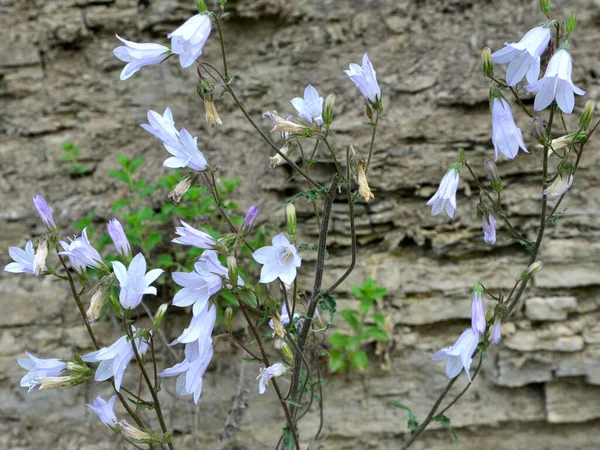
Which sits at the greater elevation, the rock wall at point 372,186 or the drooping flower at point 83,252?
the drooping flower at point 83,252

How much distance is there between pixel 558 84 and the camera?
181cm

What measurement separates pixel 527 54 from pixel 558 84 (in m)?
0.14

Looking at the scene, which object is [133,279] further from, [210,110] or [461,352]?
[461,352]

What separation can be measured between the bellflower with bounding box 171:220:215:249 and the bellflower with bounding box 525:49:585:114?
3.51 ft

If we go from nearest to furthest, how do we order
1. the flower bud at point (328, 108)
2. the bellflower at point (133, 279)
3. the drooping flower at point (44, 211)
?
1. the bellflower at point (133, 279)
2. the flower bud at point (328, 108)
3. the drooping flower at point (44, 211)

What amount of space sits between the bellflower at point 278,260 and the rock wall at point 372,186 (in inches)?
68.7

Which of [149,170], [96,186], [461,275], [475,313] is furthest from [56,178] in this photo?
[475,313]

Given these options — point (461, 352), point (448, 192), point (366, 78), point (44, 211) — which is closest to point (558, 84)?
point (448, 192)

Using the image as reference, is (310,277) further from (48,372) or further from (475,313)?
(48,372)

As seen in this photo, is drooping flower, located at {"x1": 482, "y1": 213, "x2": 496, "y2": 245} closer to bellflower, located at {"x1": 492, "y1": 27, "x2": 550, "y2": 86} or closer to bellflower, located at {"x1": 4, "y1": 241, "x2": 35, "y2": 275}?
bellflower, located at {"x1": 492, "y1": 27, "x2": 550, "y2": 86}

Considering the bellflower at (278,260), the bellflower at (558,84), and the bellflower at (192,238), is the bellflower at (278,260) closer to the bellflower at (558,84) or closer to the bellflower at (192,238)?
the bellflower at (192,238)

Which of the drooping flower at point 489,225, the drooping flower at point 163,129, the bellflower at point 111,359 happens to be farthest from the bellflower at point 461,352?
the drooping flower at point 163,129

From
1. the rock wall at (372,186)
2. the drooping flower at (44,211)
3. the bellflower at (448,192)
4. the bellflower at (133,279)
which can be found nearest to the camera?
the bellflower at (133,279)

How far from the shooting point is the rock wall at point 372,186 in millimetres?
3389
